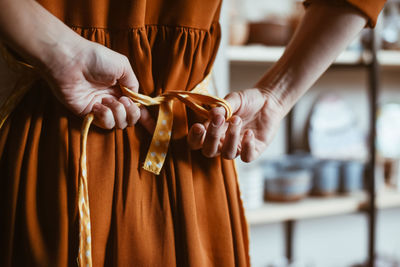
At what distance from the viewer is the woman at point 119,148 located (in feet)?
1.37

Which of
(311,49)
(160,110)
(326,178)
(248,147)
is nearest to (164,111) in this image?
(160,110)

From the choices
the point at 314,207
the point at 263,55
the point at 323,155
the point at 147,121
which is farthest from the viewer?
the point at 323,155

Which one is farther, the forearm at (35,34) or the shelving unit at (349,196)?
the shelving unit at (349,196)

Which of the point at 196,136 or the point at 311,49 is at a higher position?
the point at 311,49

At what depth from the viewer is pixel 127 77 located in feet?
1.40

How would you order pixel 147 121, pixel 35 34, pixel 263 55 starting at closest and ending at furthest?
pixel 35 34
pixel 147 121
pixel 263 55

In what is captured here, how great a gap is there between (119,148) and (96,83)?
79mm

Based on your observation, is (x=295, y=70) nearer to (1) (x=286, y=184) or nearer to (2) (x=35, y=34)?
(2) (x=35, y=34)

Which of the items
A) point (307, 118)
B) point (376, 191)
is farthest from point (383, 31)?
point (376, 191)

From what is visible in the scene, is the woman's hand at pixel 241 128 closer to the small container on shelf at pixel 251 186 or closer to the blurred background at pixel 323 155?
the blurred background at pixel 323 155

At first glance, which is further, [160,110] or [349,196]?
[349,196]

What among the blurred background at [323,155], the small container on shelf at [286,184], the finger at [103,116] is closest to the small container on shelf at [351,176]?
the blurred background at [323,155]

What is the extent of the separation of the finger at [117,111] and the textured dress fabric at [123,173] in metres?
0.03

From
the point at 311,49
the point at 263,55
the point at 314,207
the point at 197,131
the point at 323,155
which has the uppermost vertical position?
the point at 263,55
